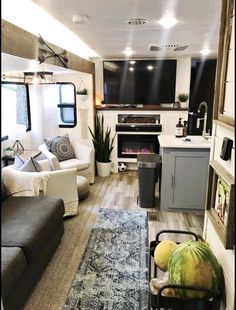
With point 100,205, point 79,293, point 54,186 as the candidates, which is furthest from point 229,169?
point 100,205

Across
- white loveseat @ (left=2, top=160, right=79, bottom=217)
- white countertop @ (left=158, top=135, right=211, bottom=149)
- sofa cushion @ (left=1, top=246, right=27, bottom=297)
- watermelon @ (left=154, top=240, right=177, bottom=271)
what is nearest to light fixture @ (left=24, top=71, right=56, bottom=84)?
white loveseat @ (left=2, top=160, right=79, bottom=217)

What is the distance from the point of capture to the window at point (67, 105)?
5402 millimetres

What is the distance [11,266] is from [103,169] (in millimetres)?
3581

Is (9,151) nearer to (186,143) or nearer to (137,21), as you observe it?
(186,143)

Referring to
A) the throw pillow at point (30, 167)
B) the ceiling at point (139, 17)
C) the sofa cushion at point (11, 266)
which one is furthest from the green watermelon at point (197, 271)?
the throw pillow at point (30, 167)

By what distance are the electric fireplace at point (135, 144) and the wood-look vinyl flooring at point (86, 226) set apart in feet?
1.46

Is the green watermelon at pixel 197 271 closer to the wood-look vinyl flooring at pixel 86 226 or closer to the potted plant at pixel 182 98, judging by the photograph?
the wood-look vinyl flooring at pixel 86 226

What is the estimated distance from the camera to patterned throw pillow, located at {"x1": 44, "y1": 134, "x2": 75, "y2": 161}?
4.52 metres

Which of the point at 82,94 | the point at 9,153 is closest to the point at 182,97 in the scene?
the point at 82,94

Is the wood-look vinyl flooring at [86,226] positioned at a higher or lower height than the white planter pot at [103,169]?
lower

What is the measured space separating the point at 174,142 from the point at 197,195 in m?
0.79

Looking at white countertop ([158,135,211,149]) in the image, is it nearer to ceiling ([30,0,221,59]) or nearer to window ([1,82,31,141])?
ceiling ([30,0,221,59])

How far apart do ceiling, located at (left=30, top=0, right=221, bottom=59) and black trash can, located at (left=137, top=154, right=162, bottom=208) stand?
1.60 meters

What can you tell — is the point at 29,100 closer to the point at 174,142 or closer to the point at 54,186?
the point at 54,186
